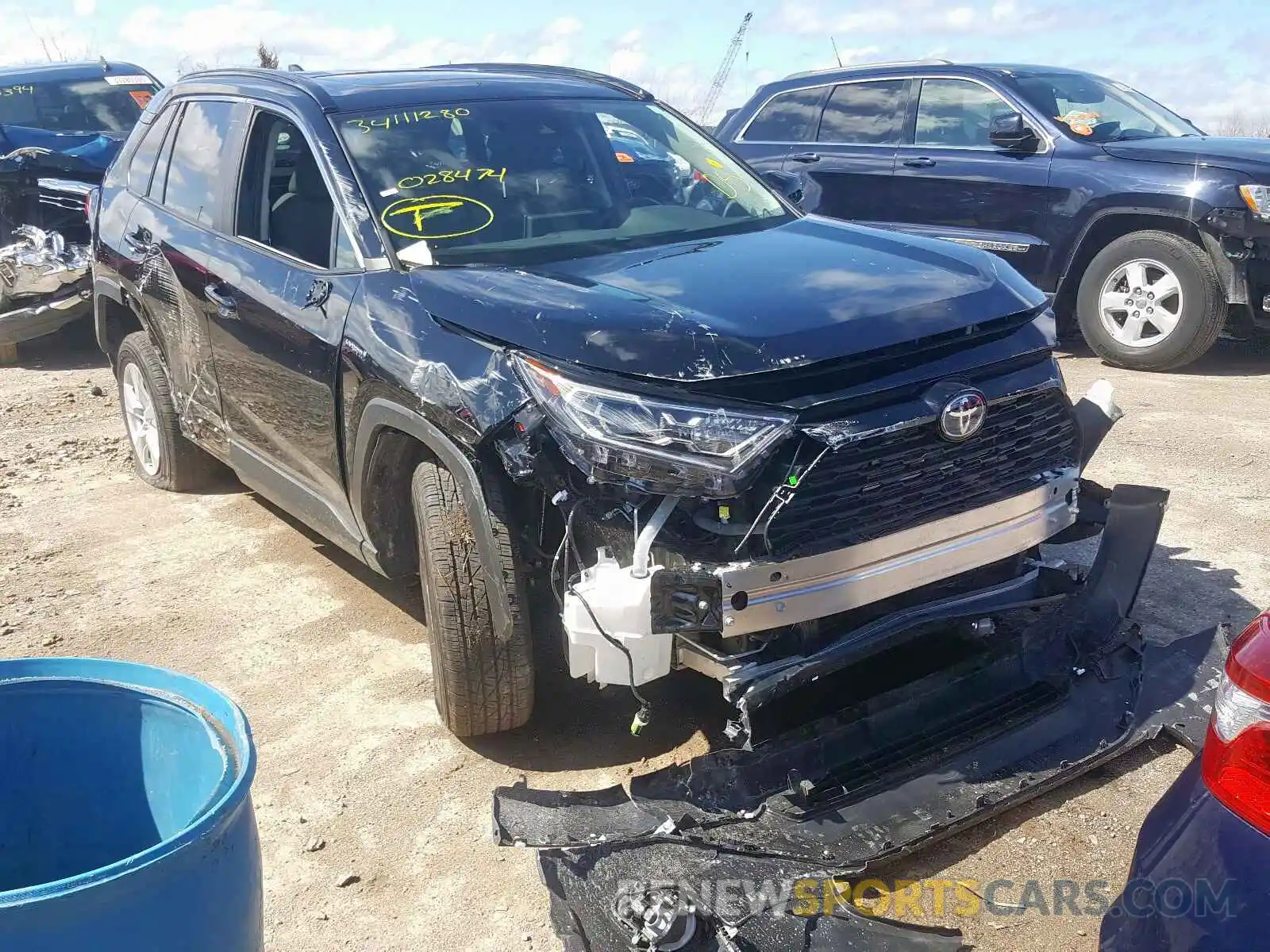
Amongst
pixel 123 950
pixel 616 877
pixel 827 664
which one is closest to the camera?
pixel 123 950

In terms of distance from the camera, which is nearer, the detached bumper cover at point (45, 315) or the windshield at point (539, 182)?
the windshield at point (539, 182)

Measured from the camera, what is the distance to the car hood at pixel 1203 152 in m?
6.82

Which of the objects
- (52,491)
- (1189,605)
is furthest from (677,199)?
(52,491)

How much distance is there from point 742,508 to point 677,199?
179cm

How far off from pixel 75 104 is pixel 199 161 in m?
6.48

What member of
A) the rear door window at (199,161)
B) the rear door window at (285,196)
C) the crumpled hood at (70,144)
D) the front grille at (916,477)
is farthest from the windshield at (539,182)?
the crumpled hood at (70,144)

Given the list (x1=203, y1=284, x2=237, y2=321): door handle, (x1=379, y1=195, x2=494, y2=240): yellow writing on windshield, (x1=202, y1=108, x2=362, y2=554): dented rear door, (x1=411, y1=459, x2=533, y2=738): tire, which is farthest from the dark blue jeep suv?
(x1=411, y1=459, x2=533, y2=738): tire

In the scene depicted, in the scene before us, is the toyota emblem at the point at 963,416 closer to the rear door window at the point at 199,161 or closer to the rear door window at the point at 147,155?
the rear door window at the point at 199,161

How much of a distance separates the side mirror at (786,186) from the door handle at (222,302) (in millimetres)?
2052

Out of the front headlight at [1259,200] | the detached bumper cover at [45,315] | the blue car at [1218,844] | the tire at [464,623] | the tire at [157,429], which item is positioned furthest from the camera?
the detached bumper cover at [45,315]

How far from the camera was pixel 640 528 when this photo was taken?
268 cm

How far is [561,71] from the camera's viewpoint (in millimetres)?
4641

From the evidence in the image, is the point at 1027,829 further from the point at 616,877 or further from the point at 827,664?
the point at 616,877

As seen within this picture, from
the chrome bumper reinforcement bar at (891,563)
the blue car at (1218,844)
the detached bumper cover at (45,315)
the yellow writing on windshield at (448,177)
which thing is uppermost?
the yellow writing on windshield at (448,177)
